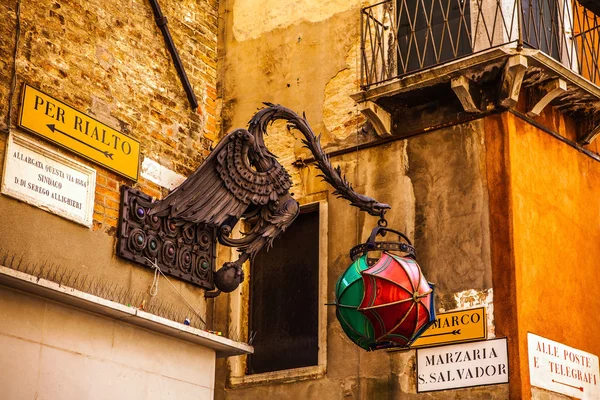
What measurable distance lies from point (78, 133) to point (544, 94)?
5800mm

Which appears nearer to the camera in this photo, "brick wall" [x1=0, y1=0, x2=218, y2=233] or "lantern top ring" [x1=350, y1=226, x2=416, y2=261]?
"brick wall" [x1=0, y1=0, x2=218, y2=233]

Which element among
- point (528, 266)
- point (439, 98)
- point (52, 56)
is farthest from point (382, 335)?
point (439, 98)

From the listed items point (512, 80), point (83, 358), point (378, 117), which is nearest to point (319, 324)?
point (378, 117)

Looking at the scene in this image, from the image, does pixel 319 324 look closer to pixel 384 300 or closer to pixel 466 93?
pixel 466 93

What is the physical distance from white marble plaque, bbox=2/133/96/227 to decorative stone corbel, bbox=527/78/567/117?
5.64 meters

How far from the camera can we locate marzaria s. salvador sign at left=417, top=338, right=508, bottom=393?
33.7 feet

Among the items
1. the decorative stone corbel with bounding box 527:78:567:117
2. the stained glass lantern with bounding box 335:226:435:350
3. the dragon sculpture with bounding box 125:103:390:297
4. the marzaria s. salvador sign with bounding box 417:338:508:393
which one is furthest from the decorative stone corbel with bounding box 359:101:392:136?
the stained glass lantern with bounding box 335:226:435:350

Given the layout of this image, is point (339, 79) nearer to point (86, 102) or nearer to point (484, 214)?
point (484, 214)

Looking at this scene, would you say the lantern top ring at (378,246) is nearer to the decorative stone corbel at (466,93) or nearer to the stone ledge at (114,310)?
the stone ledge at (114,310)

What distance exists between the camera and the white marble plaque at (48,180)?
6.68m

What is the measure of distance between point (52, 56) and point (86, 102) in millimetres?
384

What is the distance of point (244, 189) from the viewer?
761cm

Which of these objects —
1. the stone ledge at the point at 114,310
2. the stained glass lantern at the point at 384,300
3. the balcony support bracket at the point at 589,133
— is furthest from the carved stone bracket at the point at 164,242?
the balcony support bracket at the point at 589,133

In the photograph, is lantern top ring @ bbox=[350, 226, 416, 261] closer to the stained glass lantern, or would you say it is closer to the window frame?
the stained glass lantern
